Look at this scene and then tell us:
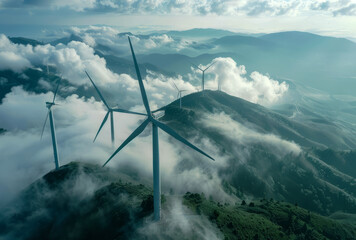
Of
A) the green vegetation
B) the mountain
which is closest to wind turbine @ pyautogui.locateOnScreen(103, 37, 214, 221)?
the mountain

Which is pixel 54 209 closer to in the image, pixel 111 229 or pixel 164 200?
pixel 111 229

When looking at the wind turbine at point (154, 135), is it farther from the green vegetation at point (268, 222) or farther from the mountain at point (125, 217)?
the green vegetation at point (268, 222)

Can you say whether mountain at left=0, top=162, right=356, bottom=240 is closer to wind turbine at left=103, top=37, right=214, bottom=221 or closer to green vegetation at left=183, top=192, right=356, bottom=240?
green vegetation at left=183, top=192, right=356, bottom=240

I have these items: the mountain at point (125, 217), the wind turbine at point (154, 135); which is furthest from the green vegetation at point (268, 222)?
the wind turbine at point (154, 135)

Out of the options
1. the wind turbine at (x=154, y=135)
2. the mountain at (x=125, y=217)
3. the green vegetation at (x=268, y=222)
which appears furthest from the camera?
the green vegetation at (x=268, y=222)

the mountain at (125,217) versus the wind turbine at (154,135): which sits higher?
the wind turbine at (154,135)

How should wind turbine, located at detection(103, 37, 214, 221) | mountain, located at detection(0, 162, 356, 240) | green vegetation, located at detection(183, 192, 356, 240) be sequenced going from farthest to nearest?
green vegetation, located at detection(183, 192, 356, 240) → mountain, located at detection(0, 162, 356, 240) → wind turbine, located at detection(103, 37, 214, 221)

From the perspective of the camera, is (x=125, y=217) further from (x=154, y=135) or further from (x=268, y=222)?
(x=268, y=222)
